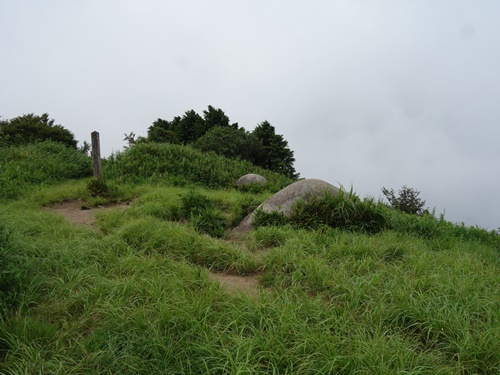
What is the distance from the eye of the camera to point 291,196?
19.1ft

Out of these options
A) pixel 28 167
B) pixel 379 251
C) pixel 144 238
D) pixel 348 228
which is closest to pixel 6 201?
pixel 28 167

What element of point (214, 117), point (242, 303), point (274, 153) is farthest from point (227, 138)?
point (242, 303)

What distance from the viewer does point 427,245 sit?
4.72 metres

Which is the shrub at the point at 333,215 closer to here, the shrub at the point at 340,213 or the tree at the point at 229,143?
the shrub at the point at 340,213

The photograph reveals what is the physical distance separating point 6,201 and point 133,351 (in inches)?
249

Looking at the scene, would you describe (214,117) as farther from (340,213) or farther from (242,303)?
(242,303)

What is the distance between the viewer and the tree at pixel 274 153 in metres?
21.0

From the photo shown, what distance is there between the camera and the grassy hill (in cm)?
197

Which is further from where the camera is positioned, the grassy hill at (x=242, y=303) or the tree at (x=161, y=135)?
the tree at (x=161, y=135)

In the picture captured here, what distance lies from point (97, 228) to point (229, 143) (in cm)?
1365

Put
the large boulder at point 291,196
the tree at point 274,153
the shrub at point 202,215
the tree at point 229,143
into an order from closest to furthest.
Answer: the shrub at point 202,215, the large boulder at point 291,196, the tree at point 229,143, the tree at point 274,153

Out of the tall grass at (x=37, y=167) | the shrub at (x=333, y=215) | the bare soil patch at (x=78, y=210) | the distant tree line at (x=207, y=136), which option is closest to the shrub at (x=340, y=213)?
the shrub at (x=333, y=215)

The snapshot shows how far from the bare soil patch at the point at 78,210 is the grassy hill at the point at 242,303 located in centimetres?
80

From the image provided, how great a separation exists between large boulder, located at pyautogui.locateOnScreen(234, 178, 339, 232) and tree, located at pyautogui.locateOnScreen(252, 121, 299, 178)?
48.2ft
